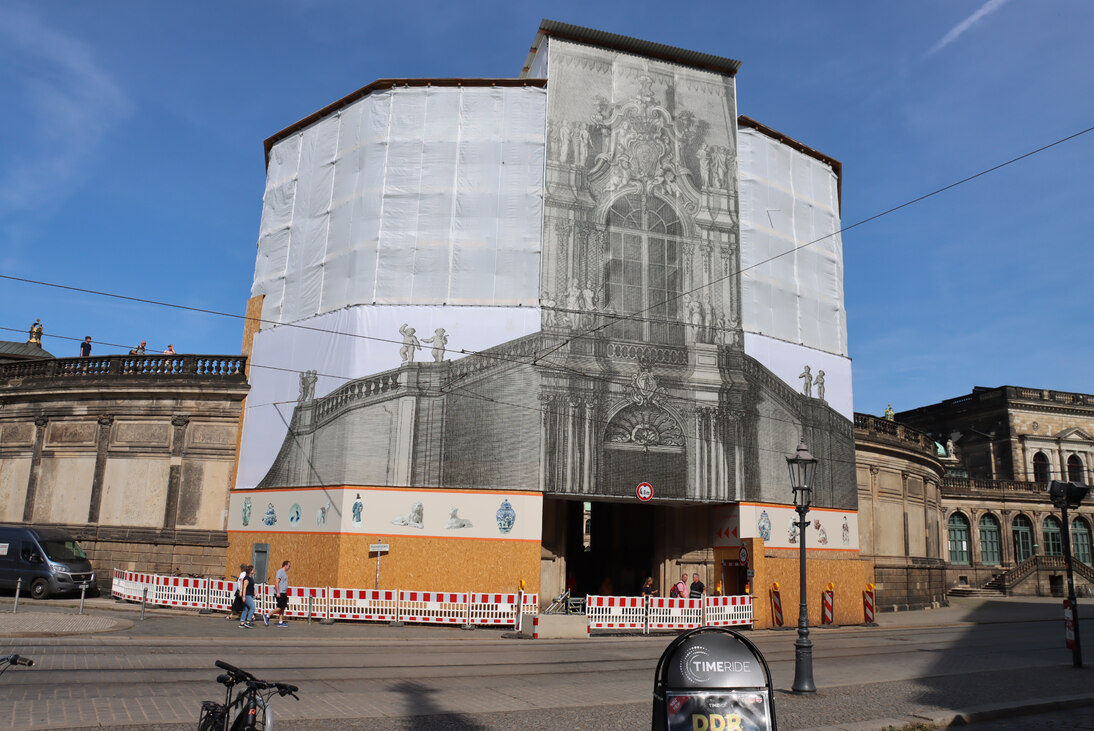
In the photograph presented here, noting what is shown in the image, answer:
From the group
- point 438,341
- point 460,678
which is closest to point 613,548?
point 438,341

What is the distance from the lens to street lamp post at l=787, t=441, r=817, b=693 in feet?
41.1

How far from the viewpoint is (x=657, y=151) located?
99.7 feet

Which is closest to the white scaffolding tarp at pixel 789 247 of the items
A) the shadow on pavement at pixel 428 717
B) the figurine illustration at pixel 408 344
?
the figurine illustration at pixel 408 344

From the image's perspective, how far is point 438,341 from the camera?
27500 millimetres

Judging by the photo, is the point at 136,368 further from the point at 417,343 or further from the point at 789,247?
the point at 789,247

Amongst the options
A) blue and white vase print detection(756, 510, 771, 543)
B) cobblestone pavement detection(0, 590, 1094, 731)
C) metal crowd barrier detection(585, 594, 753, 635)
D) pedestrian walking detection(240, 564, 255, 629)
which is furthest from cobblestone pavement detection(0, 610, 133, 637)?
blue and white vase print detection(756, 510, 771, 543)

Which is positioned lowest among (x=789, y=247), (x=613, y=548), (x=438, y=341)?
(x=613, y=548)

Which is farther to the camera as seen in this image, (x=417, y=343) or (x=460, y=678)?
(x=417, y=343)

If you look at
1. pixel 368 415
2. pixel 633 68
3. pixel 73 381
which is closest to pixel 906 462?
pixel 633 68

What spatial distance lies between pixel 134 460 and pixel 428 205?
14486mm

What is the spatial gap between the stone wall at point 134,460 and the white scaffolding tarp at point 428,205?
15.2 feet

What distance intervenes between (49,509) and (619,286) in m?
22.9

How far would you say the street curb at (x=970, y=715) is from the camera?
32.7ft

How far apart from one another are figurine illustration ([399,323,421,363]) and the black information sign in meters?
22.2
